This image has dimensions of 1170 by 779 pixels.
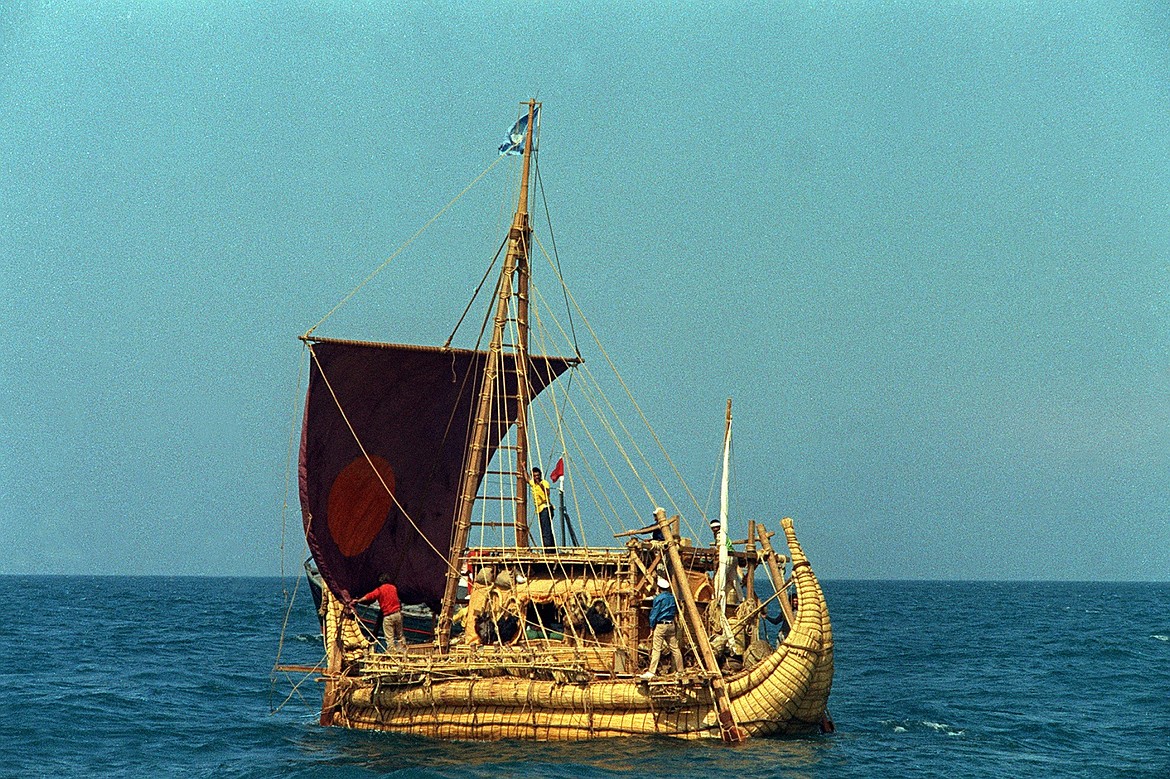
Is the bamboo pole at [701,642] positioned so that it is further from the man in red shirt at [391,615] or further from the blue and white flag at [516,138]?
the blue and white flag at [516,138]

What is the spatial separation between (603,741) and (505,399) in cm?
830

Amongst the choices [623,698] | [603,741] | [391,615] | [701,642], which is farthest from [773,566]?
[391,615]

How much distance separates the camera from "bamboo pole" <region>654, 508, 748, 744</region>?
21000mm

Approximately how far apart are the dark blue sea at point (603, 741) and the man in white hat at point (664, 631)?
137cm

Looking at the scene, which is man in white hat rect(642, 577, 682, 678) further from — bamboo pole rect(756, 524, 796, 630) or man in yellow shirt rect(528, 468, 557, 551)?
man in yellow shirt rect(528, 468, 557, 551)

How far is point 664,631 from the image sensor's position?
2152 cm

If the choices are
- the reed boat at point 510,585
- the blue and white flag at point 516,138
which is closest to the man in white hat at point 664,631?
the reed boat at point 510,585

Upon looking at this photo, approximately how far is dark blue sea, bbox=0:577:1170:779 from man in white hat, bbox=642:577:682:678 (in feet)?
4.50

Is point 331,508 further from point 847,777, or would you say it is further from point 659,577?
point 847,777

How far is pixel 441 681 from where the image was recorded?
74.8 ft

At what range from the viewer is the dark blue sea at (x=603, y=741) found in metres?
20.8

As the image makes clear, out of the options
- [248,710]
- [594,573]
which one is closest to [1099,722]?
[594,573]

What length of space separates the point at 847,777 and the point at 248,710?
1654cm

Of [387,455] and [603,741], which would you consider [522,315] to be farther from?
[603,741]
